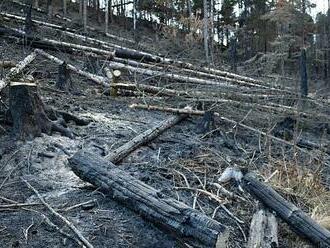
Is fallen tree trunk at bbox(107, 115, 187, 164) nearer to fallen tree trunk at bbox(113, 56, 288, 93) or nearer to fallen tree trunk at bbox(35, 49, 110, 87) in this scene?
fallen tree trunk at bbox(35, 49, 110, 87)

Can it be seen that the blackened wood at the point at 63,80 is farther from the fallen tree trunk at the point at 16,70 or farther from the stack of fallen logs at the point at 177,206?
the stack of fallen logs at the point at 177,206

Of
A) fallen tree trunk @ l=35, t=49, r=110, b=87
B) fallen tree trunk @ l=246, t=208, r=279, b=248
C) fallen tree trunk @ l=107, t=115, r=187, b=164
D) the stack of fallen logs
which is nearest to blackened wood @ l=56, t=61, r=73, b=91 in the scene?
fallen tree trunk @ l=35, t=49, r=110, b=87

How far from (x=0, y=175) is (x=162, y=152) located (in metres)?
2.36

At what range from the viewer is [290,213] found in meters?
4.49

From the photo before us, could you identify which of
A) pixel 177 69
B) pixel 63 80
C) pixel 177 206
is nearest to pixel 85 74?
pixel 63 80

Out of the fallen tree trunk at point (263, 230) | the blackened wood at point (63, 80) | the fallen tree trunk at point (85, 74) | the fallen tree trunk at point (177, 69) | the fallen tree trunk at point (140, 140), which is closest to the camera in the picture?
the fallen tree trunk at point (263, 230)

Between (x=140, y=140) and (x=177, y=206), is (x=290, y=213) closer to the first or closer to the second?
(x=177, y=206)

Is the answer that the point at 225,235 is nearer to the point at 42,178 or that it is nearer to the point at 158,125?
the point at 42,178

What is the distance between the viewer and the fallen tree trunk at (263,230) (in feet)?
13.2

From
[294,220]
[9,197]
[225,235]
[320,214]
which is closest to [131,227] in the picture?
[225,235]

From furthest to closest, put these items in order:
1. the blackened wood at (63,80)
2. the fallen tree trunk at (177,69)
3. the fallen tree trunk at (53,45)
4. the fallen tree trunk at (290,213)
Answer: the fallen tree trunk at (53,45), the fallen tree trunk at (177,69), the blackened wood at (63,80), the fallen tree trunk at (290,213)

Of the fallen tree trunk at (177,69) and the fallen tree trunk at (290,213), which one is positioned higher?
the fallen tree trunk at (177,69)

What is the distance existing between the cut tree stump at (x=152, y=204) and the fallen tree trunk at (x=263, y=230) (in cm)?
61

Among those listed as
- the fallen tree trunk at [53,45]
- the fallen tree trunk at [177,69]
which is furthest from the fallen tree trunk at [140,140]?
the fallen tree trunk at [53,45]
